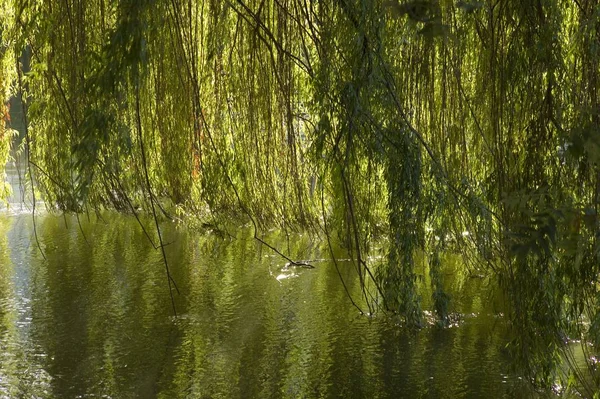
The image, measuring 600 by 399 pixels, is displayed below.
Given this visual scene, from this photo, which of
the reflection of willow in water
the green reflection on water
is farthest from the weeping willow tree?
the reflection of willow in water

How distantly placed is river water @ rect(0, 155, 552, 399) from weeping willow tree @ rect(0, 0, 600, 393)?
240 mm

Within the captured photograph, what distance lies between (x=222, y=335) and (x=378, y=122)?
5.54ft

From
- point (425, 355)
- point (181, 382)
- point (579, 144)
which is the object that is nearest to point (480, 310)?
point (425, 355)

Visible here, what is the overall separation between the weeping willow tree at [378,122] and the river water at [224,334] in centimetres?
24

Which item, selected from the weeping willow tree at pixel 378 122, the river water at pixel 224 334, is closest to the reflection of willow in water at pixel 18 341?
the river water at pixel 224 334

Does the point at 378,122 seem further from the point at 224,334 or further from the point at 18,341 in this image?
the point at 18,341

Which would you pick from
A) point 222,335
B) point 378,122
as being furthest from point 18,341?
point 378,122

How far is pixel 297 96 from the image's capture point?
3891 millimetres

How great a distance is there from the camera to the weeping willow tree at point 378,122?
72.8 inches

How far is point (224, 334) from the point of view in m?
3.83

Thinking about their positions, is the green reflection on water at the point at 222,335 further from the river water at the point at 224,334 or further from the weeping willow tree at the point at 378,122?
the weeping willow tree at the point at 378,122

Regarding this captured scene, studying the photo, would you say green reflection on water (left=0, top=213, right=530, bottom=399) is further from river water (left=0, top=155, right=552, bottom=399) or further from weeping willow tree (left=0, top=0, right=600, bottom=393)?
weeping willow tree (left=0, top=0, right=600, bottom=393)

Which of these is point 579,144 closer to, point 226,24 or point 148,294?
point 226,24

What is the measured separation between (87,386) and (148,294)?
115cm
